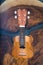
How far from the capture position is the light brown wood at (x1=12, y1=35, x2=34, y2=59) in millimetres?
2125

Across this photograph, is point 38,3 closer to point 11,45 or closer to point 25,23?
point 25,23

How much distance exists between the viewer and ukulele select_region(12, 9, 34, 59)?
212 cm

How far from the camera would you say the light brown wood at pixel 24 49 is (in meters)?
2.12

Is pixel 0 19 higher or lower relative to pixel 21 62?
higher

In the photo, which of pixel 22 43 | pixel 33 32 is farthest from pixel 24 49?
pixel 33 32

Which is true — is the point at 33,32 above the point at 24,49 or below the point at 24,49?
above

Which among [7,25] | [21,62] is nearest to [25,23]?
[7,25]

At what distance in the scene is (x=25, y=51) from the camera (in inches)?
83.7

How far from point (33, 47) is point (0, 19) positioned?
36cm

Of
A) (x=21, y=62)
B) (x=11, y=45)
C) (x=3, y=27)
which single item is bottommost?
(x=21, y=62)

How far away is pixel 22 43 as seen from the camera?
213cm

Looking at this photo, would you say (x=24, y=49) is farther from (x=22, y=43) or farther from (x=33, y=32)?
(x=33, y=32)

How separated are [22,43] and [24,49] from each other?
5 cm

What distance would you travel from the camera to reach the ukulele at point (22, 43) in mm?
2125
